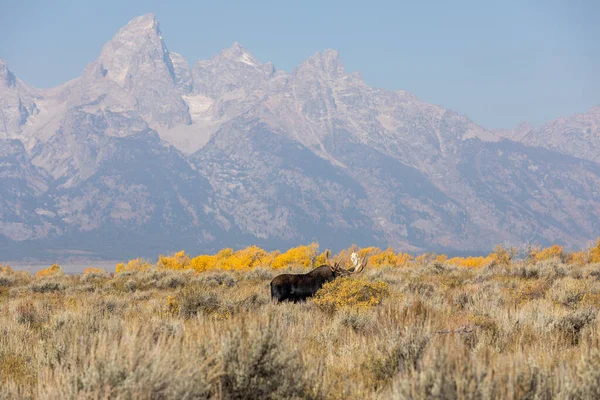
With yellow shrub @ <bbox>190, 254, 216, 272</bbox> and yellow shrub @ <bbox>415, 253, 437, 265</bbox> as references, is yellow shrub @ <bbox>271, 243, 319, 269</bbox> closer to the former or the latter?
yellow shrub @ <bbox>190, 254, 216, 272</bbox>

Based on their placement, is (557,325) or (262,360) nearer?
(262,360)

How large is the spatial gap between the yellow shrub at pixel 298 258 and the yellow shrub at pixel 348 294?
2087 cm

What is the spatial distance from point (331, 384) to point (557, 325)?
476 cm

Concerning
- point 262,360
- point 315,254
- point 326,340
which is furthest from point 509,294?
point 315,254

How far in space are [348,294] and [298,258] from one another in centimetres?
2447

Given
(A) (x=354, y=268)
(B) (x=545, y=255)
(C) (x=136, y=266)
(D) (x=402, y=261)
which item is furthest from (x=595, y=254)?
(C) (x=136, y=266)

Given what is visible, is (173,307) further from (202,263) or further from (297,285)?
(202,263)

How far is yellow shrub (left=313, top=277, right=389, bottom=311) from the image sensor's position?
11.6 meters

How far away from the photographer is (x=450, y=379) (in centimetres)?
397

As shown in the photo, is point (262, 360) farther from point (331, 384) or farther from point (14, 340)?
point (14, 340)

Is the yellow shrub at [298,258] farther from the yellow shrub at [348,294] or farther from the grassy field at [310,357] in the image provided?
the grassy field at [310,357]

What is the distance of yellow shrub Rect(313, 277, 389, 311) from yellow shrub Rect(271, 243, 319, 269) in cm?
2087

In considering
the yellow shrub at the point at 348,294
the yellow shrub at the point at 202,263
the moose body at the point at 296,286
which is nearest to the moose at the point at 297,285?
the moose body at the point at 296,286

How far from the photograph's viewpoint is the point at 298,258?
36344 millimetres
